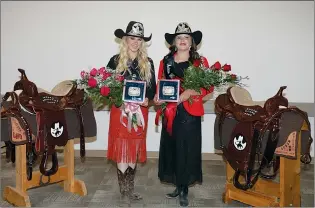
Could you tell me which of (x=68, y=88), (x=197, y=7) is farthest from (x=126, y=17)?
(x=68, y=88)

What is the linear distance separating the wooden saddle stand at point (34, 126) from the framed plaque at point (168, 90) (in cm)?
79

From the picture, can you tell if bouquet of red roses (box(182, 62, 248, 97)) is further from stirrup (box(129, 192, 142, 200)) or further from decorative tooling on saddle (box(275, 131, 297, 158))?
stirrup (box(129, 192, 142, 200))

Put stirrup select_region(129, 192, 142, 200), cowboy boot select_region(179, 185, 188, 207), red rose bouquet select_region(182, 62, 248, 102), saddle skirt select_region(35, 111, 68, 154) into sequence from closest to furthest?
red rose bouquet select_region(182, 62, 248, 102), saddle skirt select_region(35, 111, 68, 154), cowboy boot select_region(179, 185, 188, 207), stirrup select_region(129, 192, 142, 200)

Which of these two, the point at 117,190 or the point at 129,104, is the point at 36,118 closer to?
the point at 129,104

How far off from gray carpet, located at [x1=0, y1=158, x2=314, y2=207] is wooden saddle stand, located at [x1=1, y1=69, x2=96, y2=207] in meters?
0.24

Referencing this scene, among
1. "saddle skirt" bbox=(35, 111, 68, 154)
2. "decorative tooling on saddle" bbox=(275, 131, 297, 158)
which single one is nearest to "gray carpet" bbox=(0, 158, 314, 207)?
"saddle skirt" bbox=(35, 111, 68, 154)

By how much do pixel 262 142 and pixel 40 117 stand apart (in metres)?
1.80

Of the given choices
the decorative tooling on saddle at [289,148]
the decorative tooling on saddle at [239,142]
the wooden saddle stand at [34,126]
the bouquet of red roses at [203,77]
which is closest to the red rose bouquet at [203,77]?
the bouquet of red roses at [203,77]

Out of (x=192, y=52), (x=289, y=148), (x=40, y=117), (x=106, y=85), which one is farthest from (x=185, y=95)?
(x=40, y=117)

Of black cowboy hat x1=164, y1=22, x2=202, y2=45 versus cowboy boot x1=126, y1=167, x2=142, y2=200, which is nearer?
black cowboy hat x1=164, y1=22, x2=202, y2=45

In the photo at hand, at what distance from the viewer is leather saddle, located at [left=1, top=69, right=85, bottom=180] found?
2736mm

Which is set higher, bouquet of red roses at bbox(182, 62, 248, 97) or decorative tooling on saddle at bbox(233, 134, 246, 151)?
bouquet of red roses at bbox(182, 62, 248, 97)

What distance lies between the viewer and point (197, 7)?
4508 mm

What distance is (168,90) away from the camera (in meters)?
2.74
